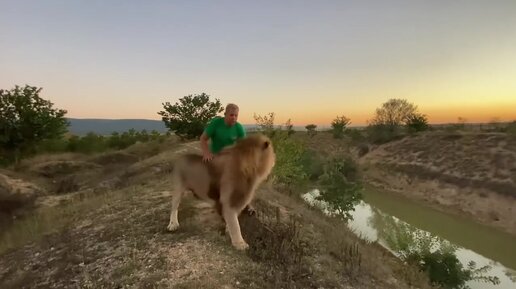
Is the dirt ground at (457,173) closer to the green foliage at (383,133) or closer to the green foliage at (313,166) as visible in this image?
the green foliage at (383,133)

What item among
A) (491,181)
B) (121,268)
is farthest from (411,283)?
(491,181)

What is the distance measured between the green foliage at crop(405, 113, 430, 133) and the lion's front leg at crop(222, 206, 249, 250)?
75.9 metres

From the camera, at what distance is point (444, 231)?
3191 cm

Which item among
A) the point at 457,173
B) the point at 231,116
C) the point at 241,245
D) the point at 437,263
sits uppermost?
the point at 231,116

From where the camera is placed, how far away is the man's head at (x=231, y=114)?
25.8ft

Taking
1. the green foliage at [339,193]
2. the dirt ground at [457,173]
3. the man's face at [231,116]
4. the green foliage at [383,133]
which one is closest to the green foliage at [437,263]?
the green foliage at [339,193]

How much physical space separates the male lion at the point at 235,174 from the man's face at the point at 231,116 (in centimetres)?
70

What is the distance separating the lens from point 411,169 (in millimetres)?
50625

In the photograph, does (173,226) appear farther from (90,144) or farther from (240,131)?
(90,144)

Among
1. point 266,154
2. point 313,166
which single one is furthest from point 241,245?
point 313,166

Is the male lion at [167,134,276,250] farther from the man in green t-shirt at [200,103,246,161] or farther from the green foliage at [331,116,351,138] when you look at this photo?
the green foliage at [331,116,351,138]

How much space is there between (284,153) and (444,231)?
1588cm

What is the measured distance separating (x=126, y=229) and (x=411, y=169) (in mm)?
47359

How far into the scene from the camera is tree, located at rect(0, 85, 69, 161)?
1415 inches
